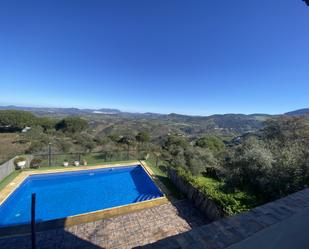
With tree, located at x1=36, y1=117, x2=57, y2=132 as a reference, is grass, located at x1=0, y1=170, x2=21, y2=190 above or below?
below

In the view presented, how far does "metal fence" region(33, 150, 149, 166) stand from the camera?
11.7m

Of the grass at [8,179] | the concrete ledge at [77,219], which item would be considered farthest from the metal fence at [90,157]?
the concrete ledge at [77,219]

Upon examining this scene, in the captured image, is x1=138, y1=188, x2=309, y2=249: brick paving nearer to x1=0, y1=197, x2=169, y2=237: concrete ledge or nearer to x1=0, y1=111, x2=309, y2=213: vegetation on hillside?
x1=0, y1=111, x2=309, y2=213: vegetation on hillside

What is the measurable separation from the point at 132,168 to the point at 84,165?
3.28 metres

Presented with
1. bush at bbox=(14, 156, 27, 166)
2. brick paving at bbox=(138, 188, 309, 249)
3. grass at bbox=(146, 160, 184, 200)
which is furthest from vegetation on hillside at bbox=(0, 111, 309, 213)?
brick paving at bbox=(138, 188, 309, 249)

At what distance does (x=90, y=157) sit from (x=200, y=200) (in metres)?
9.07

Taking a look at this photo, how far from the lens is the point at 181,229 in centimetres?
581

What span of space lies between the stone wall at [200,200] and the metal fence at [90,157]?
222 inches

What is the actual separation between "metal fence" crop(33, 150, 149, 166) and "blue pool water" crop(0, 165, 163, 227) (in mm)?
1325

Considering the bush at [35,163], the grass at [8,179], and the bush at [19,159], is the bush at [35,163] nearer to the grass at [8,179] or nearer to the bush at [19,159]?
the bush at [19,159]

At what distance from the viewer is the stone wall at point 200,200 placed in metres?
6.16

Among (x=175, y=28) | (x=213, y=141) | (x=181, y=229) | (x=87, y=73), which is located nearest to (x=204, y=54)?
(x=175, y=28)

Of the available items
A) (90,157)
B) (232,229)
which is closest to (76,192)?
Result: (90,157)

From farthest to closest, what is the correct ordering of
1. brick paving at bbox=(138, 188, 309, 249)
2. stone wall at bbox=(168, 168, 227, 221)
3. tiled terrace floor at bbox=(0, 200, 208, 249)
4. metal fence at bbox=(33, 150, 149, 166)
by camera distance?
metal fence at bbox=(33, 150, 149, 166), stone wall at bbox=(168, 168, 227, 221), tiled terrace floor at bbox=(0, 200, 208, 249), brick paving at bbox=(138, 188, 309, 249)
